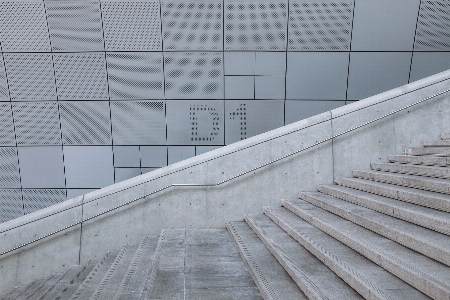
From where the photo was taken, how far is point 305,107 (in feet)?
18.7

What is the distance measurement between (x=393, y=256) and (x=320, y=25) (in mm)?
4770

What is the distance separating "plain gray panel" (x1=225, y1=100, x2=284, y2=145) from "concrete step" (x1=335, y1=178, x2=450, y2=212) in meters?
2.21

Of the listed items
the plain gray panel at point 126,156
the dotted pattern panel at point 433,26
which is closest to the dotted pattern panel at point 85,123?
the plain gray panel at point 126,156

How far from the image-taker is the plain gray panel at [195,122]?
5684 millimetres

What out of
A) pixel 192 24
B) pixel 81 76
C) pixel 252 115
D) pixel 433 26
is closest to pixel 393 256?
pixel 252 115

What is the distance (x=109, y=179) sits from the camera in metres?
5.86

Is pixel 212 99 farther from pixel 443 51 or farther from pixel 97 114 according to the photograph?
pixel 443 51

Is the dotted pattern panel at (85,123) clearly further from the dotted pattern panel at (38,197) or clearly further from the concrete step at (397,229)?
the concrete step at (397,229)

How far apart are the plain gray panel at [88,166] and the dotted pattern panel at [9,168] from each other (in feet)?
3.34

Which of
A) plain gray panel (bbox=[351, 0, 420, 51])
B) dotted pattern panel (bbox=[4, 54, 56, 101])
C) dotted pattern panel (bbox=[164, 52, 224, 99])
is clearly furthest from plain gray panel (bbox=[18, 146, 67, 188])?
plain gray panel (bbox=[351, 0, 420, 51])

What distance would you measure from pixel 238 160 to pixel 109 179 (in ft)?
10.2

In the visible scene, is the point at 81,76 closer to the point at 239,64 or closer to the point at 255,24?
the point at 239,64

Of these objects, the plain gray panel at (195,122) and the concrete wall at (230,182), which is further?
the plain gray panel at (195,122)

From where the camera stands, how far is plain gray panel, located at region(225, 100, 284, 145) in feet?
18.6
